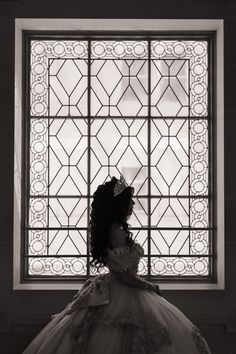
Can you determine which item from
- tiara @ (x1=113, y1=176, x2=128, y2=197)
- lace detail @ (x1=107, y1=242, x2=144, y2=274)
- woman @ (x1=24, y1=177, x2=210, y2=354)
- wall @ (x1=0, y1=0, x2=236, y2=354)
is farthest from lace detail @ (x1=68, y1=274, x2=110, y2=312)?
wall @ (x1=0, y1=0, x2=236, y2=354)

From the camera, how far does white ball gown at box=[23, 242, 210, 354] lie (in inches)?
153

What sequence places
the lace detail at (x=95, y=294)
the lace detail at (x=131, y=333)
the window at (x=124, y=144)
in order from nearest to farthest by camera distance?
the lace detail at (x=131, y=333) < the lace detail at (x=95, y=294) < the window at (x=124, y=144)

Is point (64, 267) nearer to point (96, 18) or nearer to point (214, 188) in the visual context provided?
point (214, 188)

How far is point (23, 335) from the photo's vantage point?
17.0ft

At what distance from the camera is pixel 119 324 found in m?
3.92

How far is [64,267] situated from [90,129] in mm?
1191

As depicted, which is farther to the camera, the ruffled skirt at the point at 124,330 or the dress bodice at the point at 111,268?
the dress bodice at the point at 111,268

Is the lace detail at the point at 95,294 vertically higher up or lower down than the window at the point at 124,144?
lower down

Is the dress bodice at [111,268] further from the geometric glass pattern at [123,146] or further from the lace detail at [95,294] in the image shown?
the geometric glass pattern at [123,146]

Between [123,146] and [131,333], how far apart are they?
2.08m
